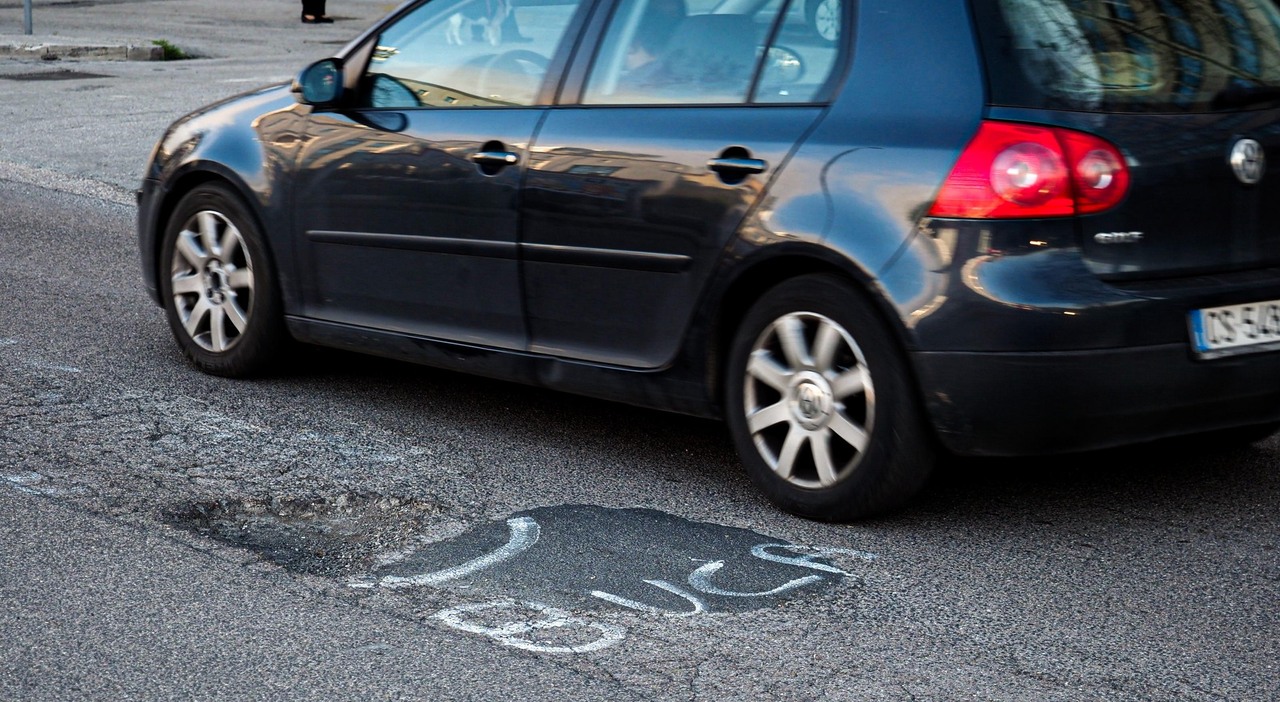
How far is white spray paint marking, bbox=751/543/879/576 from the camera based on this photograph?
4055 millimetres

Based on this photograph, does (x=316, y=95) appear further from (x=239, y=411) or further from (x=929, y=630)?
(x=929, y=630)

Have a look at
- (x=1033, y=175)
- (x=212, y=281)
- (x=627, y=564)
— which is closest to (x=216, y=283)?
(x=212, y=281)

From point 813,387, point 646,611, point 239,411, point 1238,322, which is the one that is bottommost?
point 239,411

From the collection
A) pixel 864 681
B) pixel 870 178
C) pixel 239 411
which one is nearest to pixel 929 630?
pixel 864 681

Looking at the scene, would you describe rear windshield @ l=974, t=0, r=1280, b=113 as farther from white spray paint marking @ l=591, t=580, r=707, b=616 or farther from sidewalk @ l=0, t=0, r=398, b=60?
sidewalk @ l=0, t=0, r=398, b=60

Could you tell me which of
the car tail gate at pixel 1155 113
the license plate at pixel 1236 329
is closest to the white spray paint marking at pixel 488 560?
the car tail gate at pixel 1155 113

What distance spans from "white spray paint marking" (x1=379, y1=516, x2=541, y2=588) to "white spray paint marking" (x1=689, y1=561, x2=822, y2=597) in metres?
0.46

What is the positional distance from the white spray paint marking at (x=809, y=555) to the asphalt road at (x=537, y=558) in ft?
0.03

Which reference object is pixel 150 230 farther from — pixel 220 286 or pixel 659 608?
pixel 659 608

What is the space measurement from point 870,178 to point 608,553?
1.14 meters

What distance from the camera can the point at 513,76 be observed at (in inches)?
198

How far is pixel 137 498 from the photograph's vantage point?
4.47 metres

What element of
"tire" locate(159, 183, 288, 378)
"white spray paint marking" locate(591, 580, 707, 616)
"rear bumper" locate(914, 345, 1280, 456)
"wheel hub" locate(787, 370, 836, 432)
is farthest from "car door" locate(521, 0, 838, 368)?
"tire" locate(159, 183, 288, 378)

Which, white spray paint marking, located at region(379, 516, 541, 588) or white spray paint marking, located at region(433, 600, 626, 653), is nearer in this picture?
white spray paint marking, located at region(433, 600, 626, 653)
